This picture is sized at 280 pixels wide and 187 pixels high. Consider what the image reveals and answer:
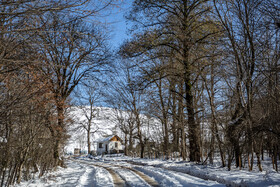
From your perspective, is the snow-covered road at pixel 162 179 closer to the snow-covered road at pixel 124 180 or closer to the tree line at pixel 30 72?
the snow-covered road at pixel 124 180

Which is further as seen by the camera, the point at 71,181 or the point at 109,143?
the point at 109,143

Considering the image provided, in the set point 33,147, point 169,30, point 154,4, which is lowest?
point 33,147

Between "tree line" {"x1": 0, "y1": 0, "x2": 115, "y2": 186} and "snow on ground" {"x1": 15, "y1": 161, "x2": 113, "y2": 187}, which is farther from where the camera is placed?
"snow on ground" {"x1": 15, "y1": 161, "x2": 113, "y2": 187}

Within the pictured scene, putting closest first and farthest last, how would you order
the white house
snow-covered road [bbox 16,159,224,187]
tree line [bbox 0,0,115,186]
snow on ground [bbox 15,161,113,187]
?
tree line [bbox 0,0,115,186] < snow-covered road [bbox 16,159,224,187] < snow on ground [bbox 15,161,113,187] < the white house

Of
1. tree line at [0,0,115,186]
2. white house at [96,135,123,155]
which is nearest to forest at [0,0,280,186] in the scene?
tree line at [0,0,115,186]

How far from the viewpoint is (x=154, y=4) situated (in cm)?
1320

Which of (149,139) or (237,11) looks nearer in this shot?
(237,11)

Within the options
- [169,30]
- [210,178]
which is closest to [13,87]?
[210,178]

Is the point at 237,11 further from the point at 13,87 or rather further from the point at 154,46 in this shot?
the point at 13,87

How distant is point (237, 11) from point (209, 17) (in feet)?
12.3

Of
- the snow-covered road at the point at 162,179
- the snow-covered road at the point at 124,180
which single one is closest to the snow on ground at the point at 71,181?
the snow-covered road at the point at 124,180

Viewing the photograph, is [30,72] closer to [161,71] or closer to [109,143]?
[161,71]

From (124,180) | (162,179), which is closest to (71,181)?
(124,180)

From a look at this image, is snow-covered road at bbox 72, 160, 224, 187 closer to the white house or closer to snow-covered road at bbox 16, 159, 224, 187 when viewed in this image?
snow-covered road at bbox 16, 159, 224, 187
